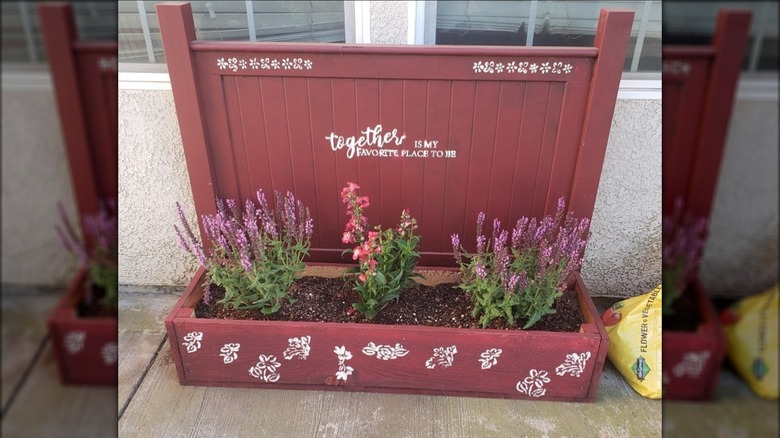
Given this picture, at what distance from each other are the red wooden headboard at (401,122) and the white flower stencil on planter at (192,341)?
2.17ft

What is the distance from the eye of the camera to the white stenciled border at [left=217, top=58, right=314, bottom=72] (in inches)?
91.8

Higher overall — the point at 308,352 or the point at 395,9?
the point at 395,9

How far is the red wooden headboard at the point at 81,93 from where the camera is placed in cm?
63

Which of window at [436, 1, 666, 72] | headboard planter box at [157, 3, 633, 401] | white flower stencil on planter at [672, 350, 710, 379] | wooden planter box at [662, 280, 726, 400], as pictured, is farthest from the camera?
window at [436, 1, 666, 72]

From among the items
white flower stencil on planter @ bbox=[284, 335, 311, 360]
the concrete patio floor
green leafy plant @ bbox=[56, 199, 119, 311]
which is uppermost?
green leafy plant @ bbox=[56, 199, 119, 311]

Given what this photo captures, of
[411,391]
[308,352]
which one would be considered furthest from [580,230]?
[308,352]

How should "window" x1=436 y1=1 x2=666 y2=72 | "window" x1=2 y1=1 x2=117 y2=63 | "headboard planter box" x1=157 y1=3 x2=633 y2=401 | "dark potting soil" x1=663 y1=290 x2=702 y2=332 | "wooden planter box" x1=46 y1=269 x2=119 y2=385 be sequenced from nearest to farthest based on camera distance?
"window" x1=2 y1=1 x2=117 y2=63 < "wooden planter box" x1=46 y1=269 x2=119 y2=385 < "dark potting soil" x1=663 y1=290 x2=702 y2=332 < "headboard planter box" x1=157 y1=3 x2=633 y2=401 < "window" x1=436 y1=1 x2=666 y2=72

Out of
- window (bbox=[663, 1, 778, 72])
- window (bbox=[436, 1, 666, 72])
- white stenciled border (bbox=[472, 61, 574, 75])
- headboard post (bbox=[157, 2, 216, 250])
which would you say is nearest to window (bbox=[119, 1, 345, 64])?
headboard post (bbox=[157, 2, 216, 250])

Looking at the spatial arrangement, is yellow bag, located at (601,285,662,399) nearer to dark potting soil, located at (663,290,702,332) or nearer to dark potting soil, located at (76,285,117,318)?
dark potting soil, located at (663,290,702,332)

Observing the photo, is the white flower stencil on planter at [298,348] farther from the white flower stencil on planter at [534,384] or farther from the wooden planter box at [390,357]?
the white flower stencil on planter at [534,384]

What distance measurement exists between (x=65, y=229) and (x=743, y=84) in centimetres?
104

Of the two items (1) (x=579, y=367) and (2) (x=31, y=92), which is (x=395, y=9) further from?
(2) (x=31, y=92)

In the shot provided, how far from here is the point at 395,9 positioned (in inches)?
99.2

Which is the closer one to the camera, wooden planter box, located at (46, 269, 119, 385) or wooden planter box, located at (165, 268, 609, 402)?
wooden planter box, located at (46, 269, 119, 385)
